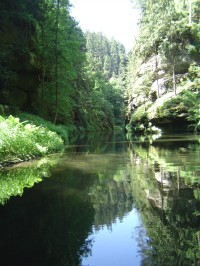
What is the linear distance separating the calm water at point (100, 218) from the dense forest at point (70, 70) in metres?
4.17

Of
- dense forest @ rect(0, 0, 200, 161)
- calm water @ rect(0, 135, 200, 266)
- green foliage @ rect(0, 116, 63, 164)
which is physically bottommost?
calm water @ rect(0, 135, 200, 266)

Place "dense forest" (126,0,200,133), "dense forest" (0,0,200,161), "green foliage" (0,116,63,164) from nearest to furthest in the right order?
"green foliage" (0,116,63,164) → "dense forest" (0,0,200,161) → "dense forest" (126,0,200,133)

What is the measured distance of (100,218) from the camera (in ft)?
16.9

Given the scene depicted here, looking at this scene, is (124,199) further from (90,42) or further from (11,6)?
(90,42)

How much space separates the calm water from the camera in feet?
12.2

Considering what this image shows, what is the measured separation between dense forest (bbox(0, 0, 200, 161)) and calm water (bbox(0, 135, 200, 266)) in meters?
4.17

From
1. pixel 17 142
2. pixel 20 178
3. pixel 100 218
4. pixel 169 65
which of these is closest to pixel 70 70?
pixel 17 142

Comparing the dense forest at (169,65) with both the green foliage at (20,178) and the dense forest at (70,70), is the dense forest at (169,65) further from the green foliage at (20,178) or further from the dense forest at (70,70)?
the green foliage at (20,178)

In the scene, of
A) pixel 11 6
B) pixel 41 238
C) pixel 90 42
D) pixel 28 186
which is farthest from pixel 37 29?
pixel 90 42

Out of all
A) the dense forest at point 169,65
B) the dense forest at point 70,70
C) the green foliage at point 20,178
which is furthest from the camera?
the dense forest at point 169,65

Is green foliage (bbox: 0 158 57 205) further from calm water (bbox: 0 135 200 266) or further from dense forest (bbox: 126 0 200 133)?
dense forest (bbox: 126 0 200 133)

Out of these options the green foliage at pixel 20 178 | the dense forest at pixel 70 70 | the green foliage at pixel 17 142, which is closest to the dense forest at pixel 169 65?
the dense forest at pixel 70 70

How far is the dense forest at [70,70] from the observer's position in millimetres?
22844

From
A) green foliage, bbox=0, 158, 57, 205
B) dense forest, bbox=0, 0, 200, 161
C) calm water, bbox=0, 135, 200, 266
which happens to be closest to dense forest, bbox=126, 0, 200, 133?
dense forest, bbox=0, 0, 200, 161
